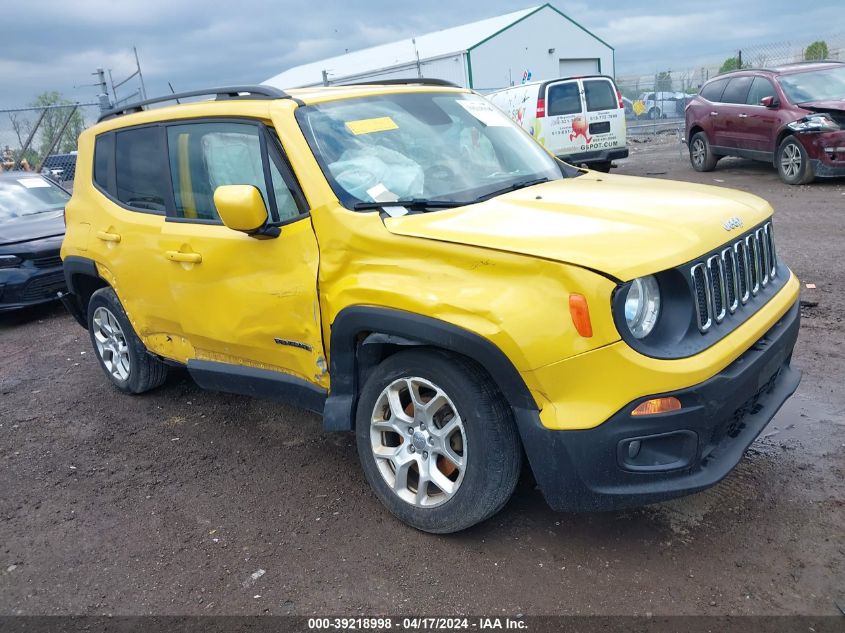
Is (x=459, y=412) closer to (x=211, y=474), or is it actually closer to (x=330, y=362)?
(x=330, y=362)

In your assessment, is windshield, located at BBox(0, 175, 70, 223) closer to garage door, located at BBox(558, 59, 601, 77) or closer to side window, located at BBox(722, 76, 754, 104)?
side window, located at BBox(722, 76, 754, 104)

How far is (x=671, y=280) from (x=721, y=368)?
1.23ft

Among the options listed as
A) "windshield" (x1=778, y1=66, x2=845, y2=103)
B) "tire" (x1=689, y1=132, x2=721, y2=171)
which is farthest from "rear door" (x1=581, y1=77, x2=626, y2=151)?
"windshield" (x1=778, y1=66, x2=845, y2=103)

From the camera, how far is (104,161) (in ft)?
16.2

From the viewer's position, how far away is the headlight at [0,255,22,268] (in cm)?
779

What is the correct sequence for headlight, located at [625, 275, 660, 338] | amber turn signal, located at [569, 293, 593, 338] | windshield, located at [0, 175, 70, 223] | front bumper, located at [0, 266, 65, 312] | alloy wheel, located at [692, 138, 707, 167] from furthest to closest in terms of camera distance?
alloy wheel, located at [692, 138, 707, 167] < windshield, located at [0, 175, 70, 223] < front bumper, located at [0, 266, 65, 312] < headlight, located at [625, 275, 660, 338] < amber turn signal, located at [569, 293, 593, 338]

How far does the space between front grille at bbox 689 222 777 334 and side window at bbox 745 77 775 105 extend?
9.89 metres

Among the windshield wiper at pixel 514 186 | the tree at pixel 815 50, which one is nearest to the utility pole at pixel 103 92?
the windshield wiper at pixel 514 186

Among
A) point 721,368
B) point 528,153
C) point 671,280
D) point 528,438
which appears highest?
point 528,153

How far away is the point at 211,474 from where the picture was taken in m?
4.12

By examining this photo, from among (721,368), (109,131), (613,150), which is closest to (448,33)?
(613,150)

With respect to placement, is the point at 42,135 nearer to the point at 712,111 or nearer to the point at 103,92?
the point at 103,92

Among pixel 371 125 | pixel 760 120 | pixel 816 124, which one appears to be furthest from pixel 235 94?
pixel 760 120

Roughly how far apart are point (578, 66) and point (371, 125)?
121ft
